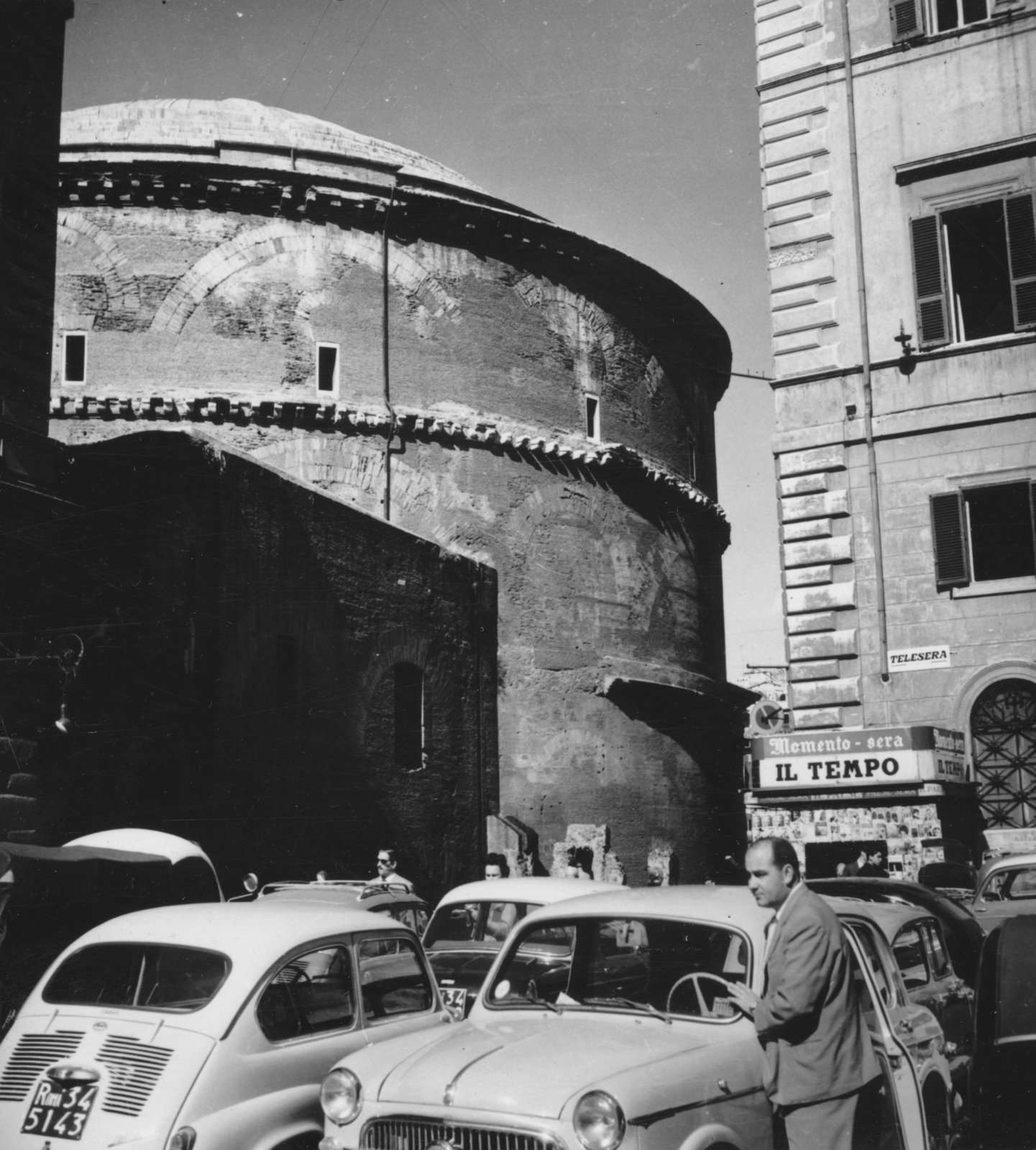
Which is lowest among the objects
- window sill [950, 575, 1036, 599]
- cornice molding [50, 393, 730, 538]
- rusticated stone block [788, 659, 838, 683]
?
rusticated stone block [788, 659, 838, 683]

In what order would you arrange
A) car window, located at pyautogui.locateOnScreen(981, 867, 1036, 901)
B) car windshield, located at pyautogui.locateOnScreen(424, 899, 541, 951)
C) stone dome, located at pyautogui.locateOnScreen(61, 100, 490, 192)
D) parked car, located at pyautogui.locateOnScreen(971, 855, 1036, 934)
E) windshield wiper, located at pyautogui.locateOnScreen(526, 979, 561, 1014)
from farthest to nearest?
1. stone dome, located at pyautogui.locateOnScreen(61, 100, 490, 192)
2. car window, located at pyautogui.locateOnScreen(981, 867, 1036, 901)
3. parked car, located at pyautogui.locateOnScreen(971, 855, 1036, 934)
4. car windshield, located at pyautogui.locateOnScreen(424, 899, 541, 951)
5. windshield wiper, located at pyautogui.locateOnScreen(526, 979, 561, 1014)

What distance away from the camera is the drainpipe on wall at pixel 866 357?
15.3m

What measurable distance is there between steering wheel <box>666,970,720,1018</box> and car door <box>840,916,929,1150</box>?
580 mm

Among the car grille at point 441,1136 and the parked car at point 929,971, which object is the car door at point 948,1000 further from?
the car grille at point 441,1136

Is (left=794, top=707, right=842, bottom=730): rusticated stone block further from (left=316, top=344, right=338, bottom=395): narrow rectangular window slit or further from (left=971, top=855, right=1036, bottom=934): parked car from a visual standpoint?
(left=316, top=344, right=338, bottom=395): narrow rectangular window slit

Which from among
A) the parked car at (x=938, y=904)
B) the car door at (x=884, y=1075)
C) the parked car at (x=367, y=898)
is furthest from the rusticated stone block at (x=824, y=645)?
the car door at (x=884, y=1075)

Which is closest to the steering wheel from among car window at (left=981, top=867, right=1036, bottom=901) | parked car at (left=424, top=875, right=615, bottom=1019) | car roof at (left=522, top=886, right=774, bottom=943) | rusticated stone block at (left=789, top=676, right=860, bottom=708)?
car roof at (left=522, top=886, right=774, bottom=943)

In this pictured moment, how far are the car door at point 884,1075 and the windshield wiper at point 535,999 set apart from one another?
1218 mm

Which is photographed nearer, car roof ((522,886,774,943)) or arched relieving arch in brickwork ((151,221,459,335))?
car roof ((522,886,774,943))

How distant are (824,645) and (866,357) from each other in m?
3.55

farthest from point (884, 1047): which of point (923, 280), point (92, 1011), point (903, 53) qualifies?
point (903, 53)

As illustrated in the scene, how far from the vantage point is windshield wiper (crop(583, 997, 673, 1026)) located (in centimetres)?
498

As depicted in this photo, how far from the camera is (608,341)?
26.7m

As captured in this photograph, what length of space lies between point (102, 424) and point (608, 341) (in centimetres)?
1042
